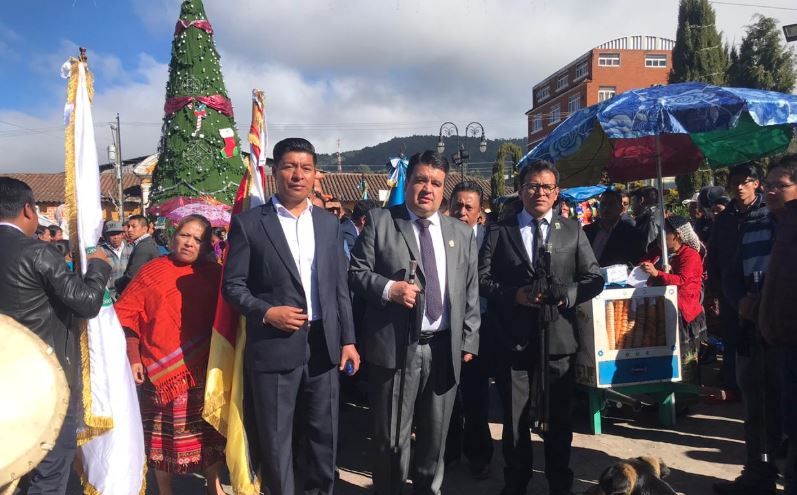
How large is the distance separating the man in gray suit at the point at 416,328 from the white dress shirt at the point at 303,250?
234 mm

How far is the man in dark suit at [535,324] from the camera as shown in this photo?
3252 mm

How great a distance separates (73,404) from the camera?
280cm

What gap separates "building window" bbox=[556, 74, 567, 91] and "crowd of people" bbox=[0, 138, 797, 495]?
51.2 metres

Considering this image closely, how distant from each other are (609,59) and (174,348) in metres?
50.1

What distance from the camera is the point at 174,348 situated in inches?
119

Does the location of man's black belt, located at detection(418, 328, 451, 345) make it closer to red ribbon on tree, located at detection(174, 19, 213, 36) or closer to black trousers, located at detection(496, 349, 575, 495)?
black trousers, located at detection(496, 349, 575, 495)

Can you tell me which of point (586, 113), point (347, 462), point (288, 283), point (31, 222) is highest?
point (586, 113)

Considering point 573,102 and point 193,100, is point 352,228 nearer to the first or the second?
point 193,100

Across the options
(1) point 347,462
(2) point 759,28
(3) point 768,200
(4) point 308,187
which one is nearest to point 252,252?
(4) point 308,187

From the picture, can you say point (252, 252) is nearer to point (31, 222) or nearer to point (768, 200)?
point (31, 222)

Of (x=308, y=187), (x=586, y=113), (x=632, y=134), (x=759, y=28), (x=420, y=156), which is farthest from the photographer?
(x=759, y=28)

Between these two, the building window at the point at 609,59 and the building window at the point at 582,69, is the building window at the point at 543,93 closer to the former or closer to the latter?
the building window at the point at 582,69

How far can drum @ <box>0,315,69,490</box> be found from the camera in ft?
6.15

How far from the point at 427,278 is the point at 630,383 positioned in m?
2.28
